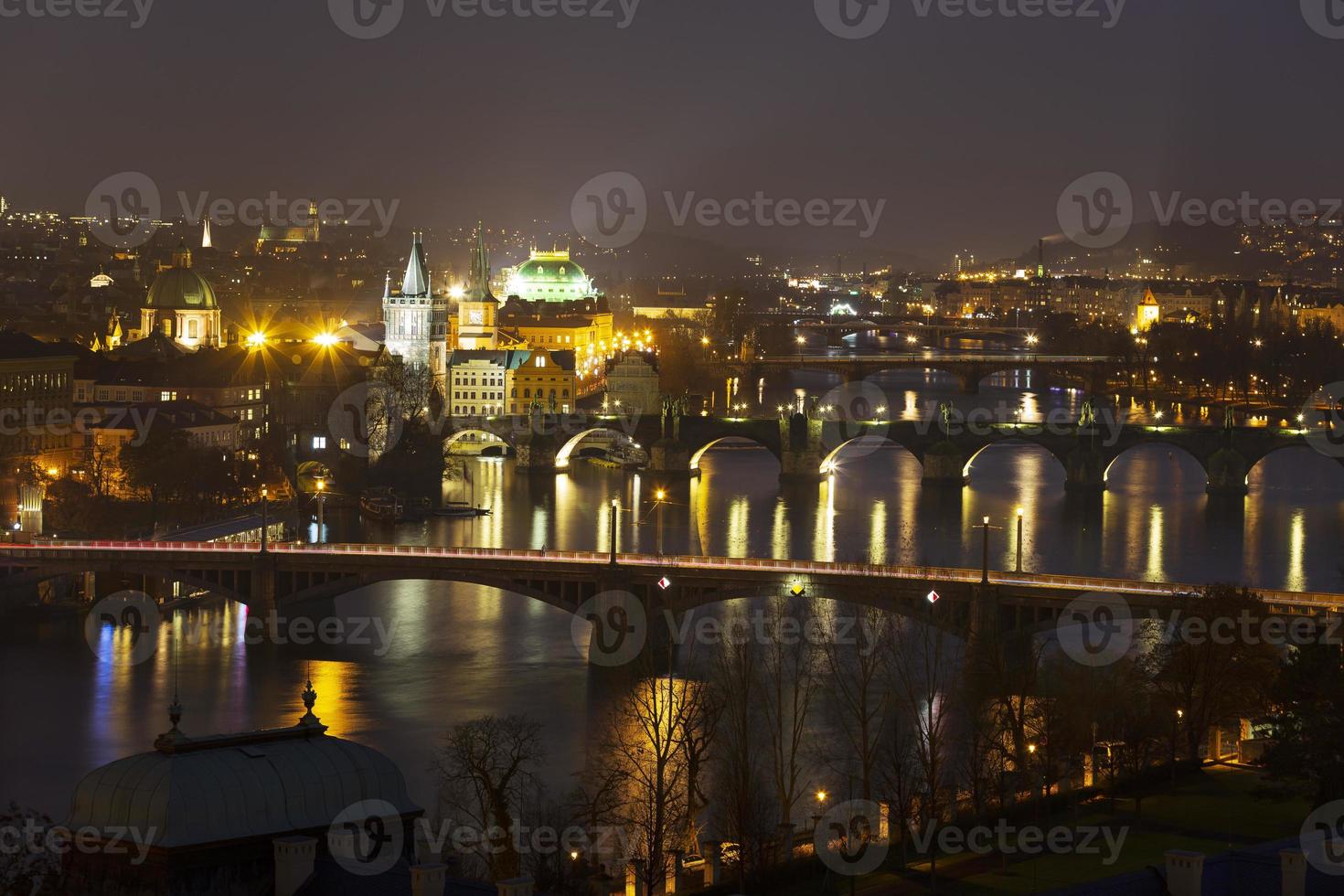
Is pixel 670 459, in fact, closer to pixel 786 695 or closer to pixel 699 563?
pixel 699 563

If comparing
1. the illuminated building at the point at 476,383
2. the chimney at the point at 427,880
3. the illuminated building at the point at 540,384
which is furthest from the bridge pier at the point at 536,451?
the chimney at the point at 427,880

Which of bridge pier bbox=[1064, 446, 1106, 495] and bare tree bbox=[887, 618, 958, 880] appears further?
bridge pier bbox=[1064, 446, 1106, 495]

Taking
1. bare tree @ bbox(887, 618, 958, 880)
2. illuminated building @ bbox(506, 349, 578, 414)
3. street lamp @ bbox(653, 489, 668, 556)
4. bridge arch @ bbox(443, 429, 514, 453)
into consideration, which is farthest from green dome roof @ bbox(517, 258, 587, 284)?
bare tree @ bbox(887, 618, 958, 880)

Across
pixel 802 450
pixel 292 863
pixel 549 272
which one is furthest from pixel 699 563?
pixel 549 272

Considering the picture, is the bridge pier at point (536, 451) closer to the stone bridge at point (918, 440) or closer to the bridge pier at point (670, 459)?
the stone bridge at point (918, 440)

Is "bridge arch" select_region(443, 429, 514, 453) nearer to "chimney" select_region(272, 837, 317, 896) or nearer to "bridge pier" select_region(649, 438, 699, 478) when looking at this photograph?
"bridge pier" select_region(649, 438, 699, 478)

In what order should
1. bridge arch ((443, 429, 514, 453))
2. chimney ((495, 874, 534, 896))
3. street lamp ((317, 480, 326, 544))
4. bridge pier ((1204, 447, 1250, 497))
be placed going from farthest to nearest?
bridge arch ((443, 429, 514, 453)) → bridge pier ((1204, 447, 1250, 497)) → street lamp ((317, 480, 326, 544)) → chimney ((495, 874, 534, 896))

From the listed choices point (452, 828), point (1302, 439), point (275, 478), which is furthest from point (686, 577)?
point (1302, 439)
